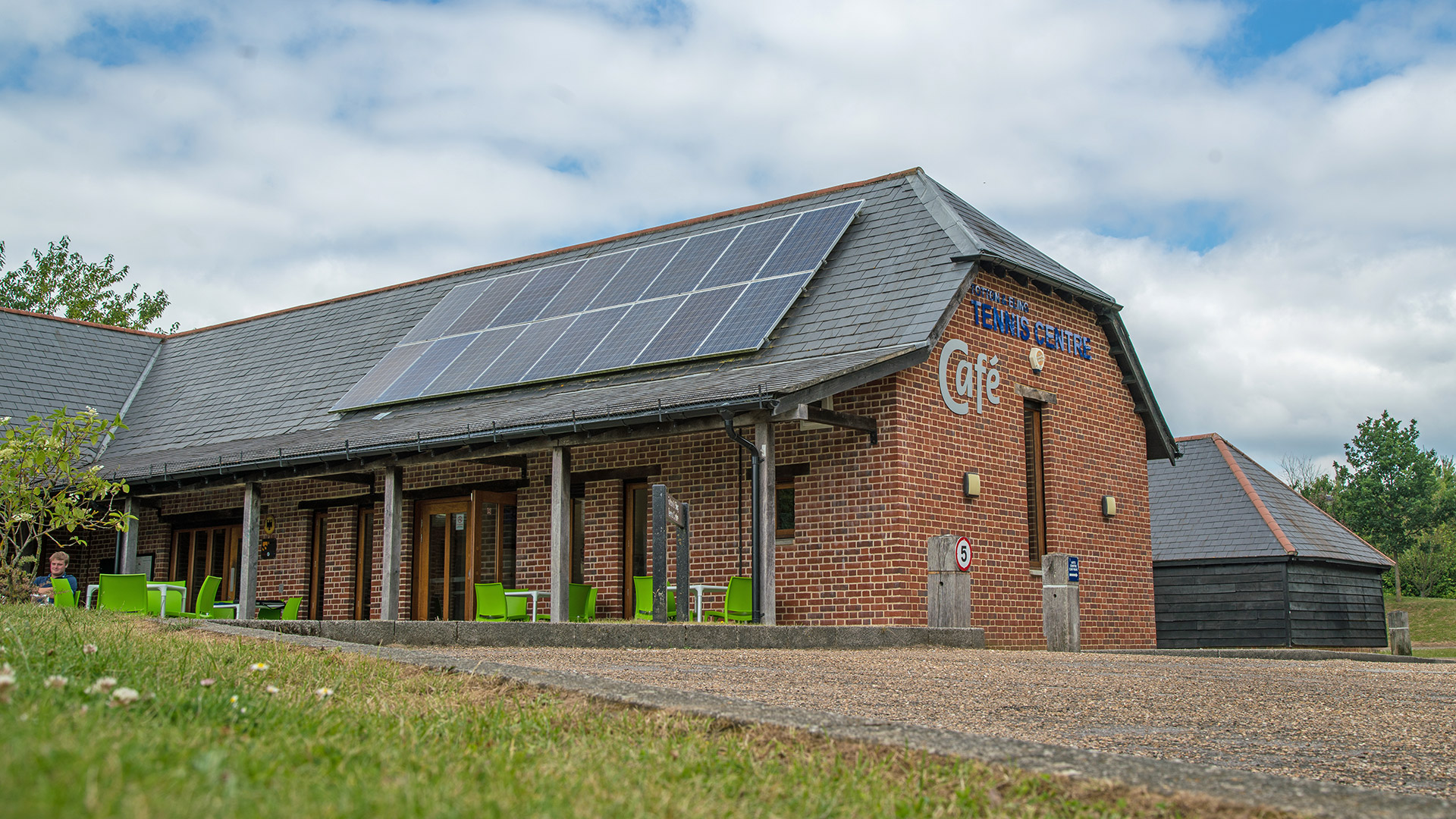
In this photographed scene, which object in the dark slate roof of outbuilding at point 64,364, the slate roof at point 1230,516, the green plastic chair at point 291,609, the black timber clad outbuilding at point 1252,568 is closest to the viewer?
the green plastic chair at point 291,609

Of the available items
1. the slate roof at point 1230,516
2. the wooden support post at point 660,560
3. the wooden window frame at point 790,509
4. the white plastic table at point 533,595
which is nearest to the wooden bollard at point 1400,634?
the slate roof at point 1230,516

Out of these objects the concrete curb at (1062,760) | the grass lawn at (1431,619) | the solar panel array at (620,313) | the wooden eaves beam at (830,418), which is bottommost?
the grass lawn at (1431,619)

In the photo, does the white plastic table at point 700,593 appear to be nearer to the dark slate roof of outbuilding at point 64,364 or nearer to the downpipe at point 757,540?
the downpipe at point 757,540

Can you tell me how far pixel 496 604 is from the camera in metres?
14.2

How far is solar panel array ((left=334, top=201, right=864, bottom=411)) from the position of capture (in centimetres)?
1516

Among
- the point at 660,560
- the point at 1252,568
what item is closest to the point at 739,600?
the point at 660,560

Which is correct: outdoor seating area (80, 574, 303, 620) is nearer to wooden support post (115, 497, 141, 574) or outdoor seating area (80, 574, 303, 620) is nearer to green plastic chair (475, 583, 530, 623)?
wooden support post (115, 497, 141, 574)

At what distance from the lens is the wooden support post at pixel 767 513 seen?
1230 cm

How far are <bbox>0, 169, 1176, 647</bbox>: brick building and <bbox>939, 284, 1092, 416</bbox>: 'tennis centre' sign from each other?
0.04 metres

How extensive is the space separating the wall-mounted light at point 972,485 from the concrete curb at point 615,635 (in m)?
3.07

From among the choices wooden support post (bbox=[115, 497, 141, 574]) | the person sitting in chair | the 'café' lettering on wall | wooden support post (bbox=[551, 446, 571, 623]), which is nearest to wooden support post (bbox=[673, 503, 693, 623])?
wooden support post (bbox=[551, 446, 571, 623])

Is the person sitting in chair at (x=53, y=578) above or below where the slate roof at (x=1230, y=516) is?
Result: below

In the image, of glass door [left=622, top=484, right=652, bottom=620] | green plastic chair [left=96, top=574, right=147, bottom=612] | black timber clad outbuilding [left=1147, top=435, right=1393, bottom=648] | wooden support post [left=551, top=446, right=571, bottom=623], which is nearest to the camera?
wooden support post [left=551, top=446, right=571, bottom=623]

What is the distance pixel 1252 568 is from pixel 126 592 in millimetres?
18439
